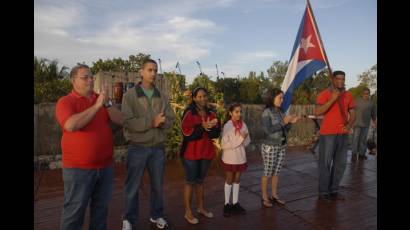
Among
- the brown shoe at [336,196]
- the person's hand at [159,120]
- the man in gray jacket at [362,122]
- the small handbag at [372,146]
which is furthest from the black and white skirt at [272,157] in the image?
the small handbag at [372,146]

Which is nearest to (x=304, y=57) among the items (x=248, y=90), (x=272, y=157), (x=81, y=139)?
(x=272, y=157)

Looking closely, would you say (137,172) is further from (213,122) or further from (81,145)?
(213,122)

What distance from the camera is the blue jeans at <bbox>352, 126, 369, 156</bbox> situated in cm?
754

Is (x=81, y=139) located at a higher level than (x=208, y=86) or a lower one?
lower

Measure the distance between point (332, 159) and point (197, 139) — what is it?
234 centimetres

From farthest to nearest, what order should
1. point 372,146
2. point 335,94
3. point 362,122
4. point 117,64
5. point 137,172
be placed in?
point 117,64
point 372,146
point 362,122
point 335,94
point 137,172

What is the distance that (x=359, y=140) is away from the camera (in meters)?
7.58

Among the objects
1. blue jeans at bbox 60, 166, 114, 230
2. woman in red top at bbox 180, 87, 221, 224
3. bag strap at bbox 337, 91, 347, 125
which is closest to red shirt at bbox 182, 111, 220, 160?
woman in red top at bbox 180, 87, 221, 224

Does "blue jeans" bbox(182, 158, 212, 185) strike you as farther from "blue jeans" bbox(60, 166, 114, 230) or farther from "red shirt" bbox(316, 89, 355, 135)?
"red shirt" bbox(316, 89, 355, 135)

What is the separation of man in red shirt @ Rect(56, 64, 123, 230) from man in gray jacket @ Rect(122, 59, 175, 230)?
501 mm
